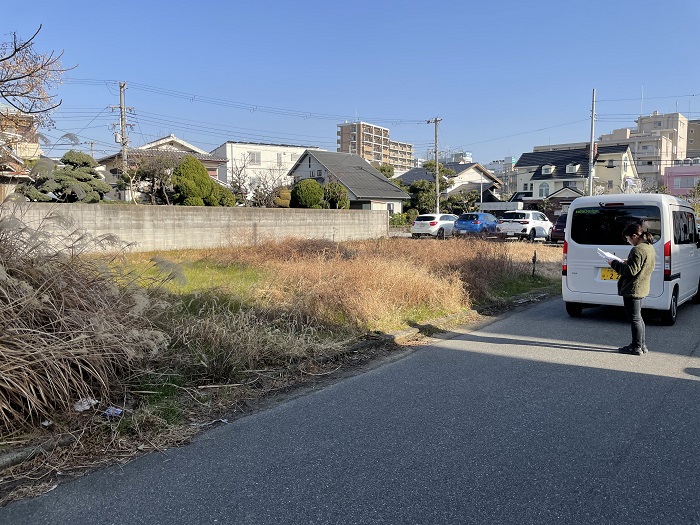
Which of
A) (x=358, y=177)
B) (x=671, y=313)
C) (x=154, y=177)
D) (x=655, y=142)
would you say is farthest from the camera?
(x=655, y=142)

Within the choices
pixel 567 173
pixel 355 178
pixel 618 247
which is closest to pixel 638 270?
pixel 618 247

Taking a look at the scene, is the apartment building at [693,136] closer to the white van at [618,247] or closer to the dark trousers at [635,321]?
the white van at [618,247]

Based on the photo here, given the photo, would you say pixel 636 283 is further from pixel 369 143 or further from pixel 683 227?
pixel 369 143

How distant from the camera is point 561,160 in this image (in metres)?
54.8

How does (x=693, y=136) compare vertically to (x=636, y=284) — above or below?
above

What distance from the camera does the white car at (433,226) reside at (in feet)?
86.3

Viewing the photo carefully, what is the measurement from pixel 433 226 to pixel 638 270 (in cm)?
2065

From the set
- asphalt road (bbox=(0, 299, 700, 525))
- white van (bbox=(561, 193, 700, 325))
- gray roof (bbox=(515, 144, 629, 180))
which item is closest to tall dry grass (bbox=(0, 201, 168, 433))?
asphalt road (bbox=(0, 299, 700, 525))

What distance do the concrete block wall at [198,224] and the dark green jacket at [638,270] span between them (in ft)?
39.2

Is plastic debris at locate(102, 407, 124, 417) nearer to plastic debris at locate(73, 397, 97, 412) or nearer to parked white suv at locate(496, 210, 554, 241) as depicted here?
plastic debris at locate(73, 397, 97, 412)

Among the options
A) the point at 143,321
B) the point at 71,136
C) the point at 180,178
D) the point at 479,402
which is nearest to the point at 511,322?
the point at 479,402

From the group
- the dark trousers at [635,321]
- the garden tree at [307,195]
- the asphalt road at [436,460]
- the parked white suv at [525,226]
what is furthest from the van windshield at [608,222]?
the garden tree at [307,195]

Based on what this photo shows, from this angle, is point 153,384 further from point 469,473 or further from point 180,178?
point 180,178

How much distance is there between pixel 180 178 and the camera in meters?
19.8
